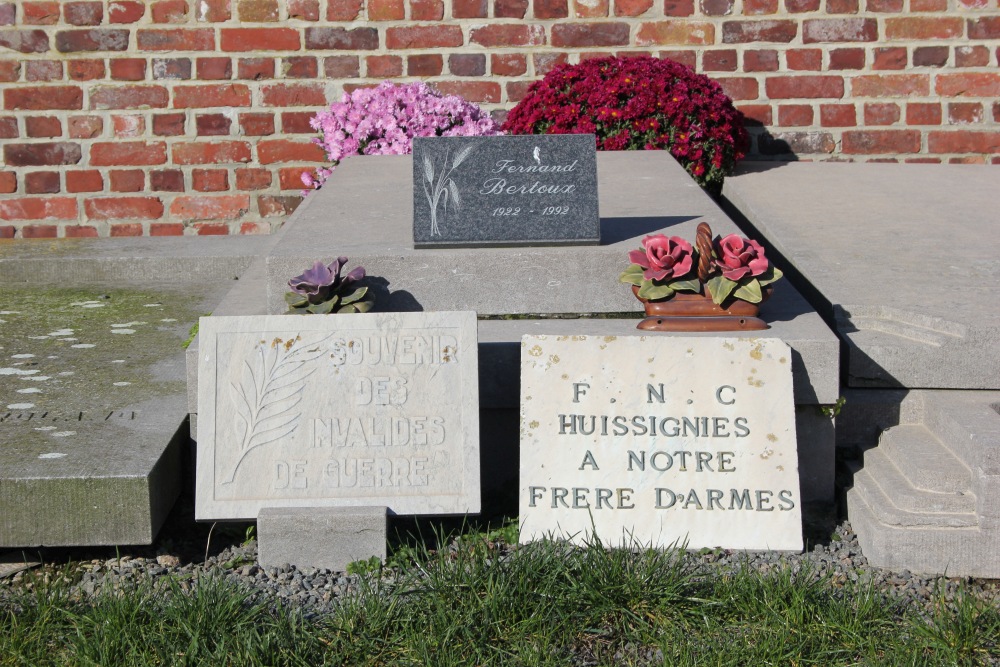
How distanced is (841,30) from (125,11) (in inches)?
156

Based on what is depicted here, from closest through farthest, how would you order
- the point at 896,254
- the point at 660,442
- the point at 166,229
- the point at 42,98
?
the point at 660,442 → the point at 896,254 → the point at 42,98 → the point at 166,229

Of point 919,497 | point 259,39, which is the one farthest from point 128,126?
point 919,497

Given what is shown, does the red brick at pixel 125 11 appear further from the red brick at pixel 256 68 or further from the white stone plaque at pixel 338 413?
the white stone plaque at pixel 338 413

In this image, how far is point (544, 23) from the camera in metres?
6.50

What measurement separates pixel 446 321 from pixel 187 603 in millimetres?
970

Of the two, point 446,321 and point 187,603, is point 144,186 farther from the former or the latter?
point 187,603

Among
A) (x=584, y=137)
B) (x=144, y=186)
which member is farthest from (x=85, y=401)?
(x=144, y=186)

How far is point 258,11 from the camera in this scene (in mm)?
6434

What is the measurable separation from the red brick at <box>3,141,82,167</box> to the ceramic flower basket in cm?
438

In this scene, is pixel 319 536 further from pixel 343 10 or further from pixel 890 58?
pixel 890 58

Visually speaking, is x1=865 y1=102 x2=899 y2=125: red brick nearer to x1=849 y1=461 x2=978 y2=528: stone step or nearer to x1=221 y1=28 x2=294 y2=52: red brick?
x1=221 y1=28 x2=294 y2=52: red brick

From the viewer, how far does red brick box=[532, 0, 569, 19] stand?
6.46 metres

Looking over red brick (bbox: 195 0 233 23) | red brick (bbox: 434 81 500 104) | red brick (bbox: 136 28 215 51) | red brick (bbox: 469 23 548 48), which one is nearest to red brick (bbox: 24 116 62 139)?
red brick (bbox: 136 28 215 51)

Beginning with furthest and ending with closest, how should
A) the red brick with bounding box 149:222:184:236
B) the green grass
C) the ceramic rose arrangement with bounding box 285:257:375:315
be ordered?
the red brick with bounding box 149:222:184:236 → the ceramic rose arrangement with bounding box 285:257:375:315 → the green grass
